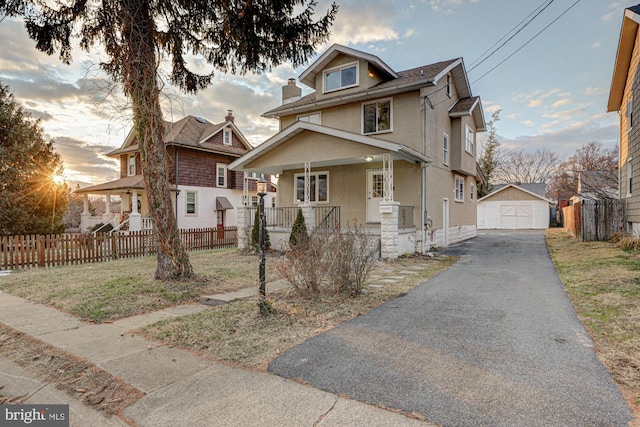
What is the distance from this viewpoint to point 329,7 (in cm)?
800

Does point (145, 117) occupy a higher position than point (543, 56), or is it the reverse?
point (543, 56)

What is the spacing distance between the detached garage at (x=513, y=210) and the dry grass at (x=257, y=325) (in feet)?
86.8

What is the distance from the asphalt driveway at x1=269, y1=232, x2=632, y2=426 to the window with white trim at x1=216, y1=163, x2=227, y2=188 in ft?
66.0

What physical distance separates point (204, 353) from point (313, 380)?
139 cm

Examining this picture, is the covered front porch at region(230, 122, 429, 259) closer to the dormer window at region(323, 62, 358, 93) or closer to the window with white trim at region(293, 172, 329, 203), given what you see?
the window with white trim at region(293, 172, 329, 203)

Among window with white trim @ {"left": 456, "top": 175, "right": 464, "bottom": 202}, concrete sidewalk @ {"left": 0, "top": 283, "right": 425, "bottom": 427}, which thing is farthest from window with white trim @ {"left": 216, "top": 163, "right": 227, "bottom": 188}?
concrete sidewalk @ {"left": 0, "top": 283, "right": 425, "bottom": 427}

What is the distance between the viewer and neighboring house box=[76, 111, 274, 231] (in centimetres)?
2053

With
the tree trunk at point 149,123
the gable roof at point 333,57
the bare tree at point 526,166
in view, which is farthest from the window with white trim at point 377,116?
the bare tree at point 526,166

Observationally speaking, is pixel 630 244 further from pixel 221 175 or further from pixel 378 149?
pixel 221 175

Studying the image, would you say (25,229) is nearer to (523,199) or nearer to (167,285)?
(167,285)

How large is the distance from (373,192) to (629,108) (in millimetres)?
10122

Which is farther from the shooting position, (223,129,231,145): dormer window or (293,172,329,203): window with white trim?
(223,129,231,145): dormer window

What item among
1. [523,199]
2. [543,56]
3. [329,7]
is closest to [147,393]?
[329,7]

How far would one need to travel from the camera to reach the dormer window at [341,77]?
1408 cm
